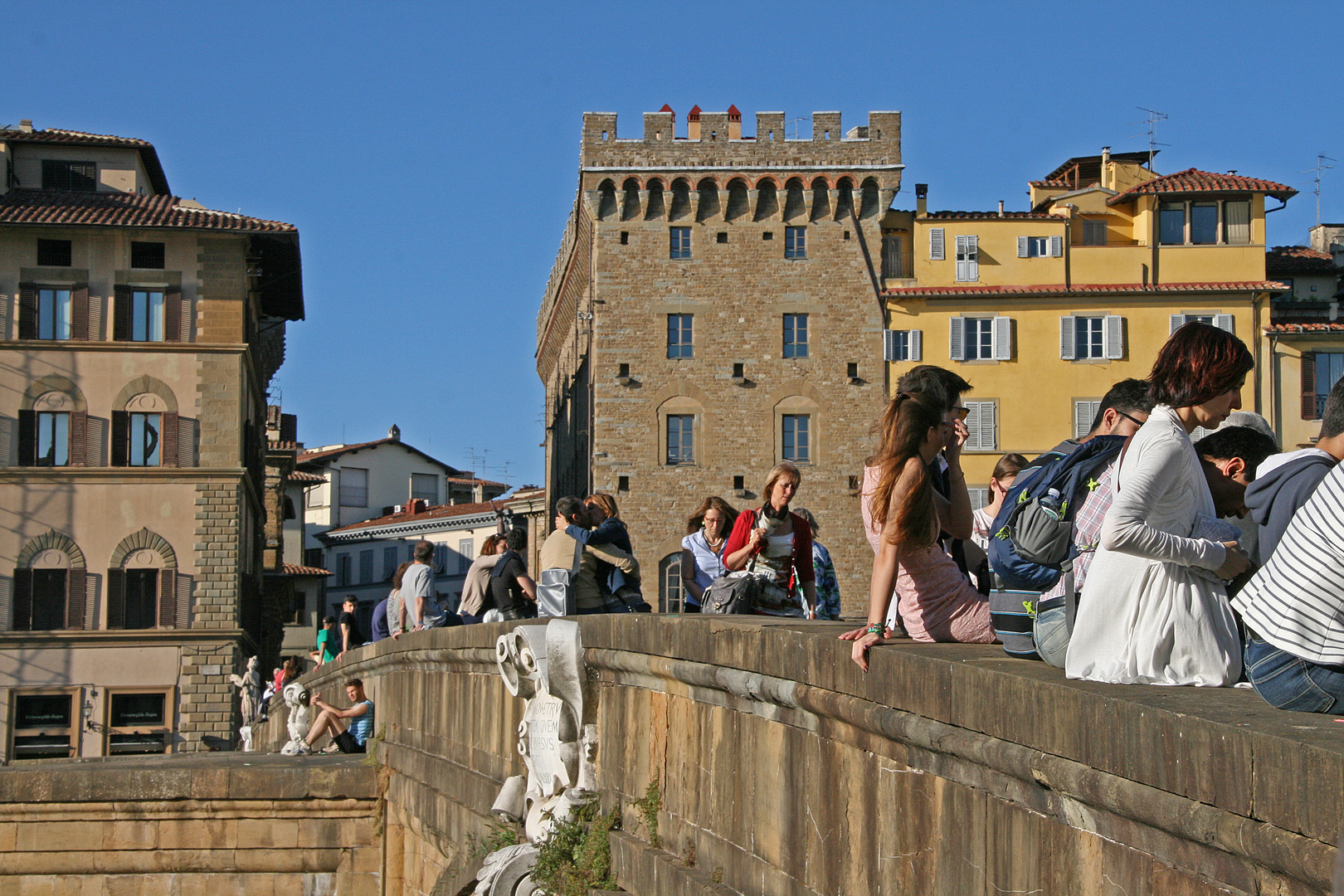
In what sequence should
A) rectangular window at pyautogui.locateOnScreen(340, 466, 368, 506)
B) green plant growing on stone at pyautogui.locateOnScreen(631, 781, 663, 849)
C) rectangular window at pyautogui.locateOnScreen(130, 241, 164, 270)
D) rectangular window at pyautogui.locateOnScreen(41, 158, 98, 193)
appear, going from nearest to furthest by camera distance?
green plant growing on stone at pyautogui.locateOnScreen(631, 781, 663, 849), rectangular window at pyautogui.locateOnScreen(130, 241, 164, 270), rectangular window at pyautogui.locateOnScreen(41, 158, 98, 193), rectangular window at pyautogui.locateOnScreen(340, 466, 368, 506)

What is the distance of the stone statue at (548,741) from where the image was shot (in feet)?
24.4

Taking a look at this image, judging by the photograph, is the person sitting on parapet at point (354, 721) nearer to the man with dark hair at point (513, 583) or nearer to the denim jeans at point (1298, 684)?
the man with dark hair at point (513, 583)

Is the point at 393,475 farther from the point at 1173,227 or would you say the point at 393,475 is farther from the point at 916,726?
the point at 916,726

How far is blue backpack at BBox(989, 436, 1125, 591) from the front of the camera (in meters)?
4.33

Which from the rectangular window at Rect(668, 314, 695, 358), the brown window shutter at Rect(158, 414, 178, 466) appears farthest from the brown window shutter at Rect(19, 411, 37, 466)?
the rectangular window at Rect(668, 314, 695, 358)

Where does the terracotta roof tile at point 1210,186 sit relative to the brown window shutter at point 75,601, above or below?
above

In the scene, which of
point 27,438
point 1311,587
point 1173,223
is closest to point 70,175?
point 27,438

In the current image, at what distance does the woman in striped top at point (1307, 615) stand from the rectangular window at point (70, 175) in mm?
38525

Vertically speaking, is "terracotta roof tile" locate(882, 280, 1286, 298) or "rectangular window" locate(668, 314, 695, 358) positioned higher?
"terracotta roof tile" locate(882, 280, 1286, 298)

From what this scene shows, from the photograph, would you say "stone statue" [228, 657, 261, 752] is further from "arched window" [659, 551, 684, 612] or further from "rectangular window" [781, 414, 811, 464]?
"rectangular window" [781, 414, 811, 464]

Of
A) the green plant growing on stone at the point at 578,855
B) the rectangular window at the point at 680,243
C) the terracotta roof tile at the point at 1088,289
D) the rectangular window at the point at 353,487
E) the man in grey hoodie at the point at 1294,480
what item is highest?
the rectangular window at the point at 680,243

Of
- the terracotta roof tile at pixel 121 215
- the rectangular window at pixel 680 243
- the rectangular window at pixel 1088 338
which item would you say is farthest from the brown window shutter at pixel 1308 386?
the terracotta roof tile at pixel 121 215

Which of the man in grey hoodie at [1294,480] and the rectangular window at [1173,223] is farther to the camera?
the rectangular window at [1173,223]

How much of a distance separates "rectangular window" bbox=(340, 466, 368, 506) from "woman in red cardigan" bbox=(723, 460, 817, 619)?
221 ft
